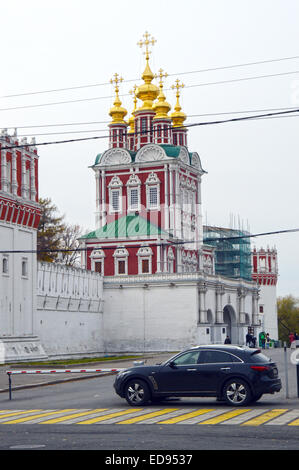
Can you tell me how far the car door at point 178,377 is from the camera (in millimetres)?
19188

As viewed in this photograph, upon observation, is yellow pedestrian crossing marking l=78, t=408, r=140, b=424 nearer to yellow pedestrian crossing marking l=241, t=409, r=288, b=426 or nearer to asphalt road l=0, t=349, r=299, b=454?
asphalt road l=0, t=349, r=299, b=454

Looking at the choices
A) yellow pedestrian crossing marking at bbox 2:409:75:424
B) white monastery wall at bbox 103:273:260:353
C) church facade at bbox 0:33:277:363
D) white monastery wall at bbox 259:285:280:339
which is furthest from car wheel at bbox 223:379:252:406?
white monastery wall at bbox 259:285:280:339

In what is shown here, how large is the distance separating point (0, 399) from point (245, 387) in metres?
8.46

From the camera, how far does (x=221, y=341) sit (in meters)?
69.0

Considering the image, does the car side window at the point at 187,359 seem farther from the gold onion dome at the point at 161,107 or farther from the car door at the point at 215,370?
the gold onion dome at the point at 161,107

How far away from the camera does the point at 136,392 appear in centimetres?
1955

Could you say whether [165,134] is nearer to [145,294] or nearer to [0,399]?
[145,294]

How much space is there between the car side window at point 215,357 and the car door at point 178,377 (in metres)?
0.19

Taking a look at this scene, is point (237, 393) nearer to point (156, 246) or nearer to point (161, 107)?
point (156, 246)

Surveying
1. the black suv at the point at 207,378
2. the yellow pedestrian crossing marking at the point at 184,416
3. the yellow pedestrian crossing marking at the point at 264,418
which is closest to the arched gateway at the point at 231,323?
the black suv at the point at 207,378

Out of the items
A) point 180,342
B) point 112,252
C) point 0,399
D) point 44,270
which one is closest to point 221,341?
point 180,342

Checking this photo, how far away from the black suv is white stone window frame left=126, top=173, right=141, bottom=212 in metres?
58.8

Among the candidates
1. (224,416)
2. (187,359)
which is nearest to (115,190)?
(187,359)

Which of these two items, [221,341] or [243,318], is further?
[243,318]
